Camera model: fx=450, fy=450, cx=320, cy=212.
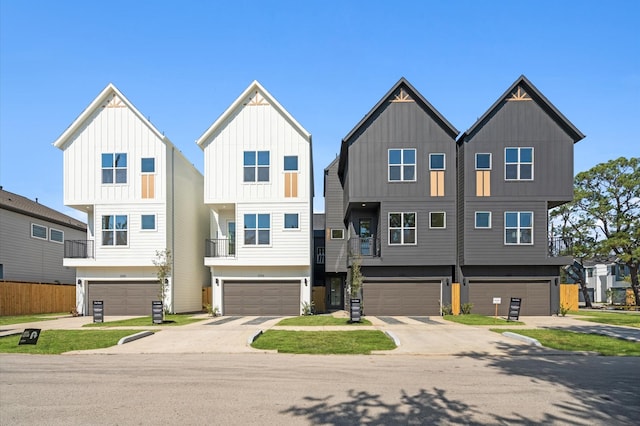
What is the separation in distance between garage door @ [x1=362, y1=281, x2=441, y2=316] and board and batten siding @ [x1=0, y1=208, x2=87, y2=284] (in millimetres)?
22334

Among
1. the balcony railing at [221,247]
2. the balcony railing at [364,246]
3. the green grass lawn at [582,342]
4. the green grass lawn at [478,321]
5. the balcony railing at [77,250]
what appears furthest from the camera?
the balcony railing at [221,247]

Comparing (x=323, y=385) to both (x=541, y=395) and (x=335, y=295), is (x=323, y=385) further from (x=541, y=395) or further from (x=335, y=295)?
(x=335, y=295)

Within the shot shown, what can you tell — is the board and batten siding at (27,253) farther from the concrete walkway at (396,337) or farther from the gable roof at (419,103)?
the gable roof at (419,103)

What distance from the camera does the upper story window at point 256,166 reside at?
25156 mm

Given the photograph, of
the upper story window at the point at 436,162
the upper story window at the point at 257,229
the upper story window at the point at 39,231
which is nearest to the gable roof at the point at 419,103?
the upper story window at the point at 436,162

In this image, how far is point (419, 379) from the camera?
897 cm

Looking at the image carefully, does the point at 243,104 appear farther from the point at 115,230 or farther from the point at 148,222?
the point at 115,230

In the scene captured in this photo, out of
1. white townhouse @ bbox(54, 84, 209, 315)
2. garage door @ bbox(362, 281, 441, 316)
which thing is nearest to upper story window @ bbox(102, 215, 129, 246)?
white townhouse @ bbox(54, 84, 209, 315)

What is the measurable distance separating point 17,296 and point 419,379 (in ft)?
86.6

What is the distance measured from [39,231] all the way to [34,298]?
19.8ft

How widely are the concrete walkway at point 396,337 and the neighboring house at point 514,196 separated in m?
4.54

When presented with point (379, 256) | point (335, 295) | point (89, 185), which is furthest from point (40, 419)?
point (335, 295)

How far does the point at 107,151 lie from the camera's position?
25.5 metres

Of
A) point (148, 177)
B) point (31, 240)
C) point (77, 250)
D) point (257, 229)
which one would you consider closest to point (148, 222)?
point (148, 177)
